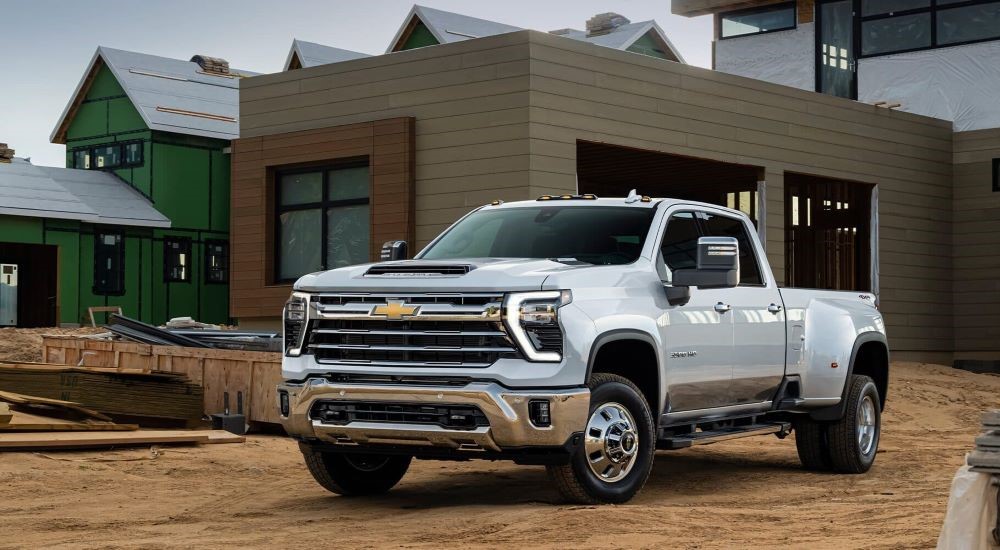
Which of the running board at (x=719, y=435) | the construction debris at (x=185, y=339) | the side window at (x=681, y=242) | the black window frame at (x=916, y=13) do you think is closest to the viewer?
the running board at (x=719, y=435)

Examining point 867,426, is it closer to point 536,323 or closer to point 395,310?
point 536,323

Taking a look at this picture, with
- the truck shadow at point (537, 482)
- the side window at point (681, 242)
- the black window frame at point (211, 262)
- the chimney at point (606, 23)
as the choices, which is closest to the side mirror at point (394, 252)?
the truck shadow at point (537, 482)

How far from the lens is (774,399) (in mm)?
10695

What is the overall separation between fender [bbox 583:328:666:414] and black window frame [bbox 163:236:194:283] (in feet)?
90.5

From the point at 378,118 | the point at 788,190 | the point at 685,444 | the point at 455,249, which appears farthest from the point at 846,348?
the point at 788,190

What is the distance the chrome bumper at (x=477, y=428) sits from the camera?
321 inches

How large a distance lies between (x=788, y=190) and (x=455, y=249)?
51.8 feet

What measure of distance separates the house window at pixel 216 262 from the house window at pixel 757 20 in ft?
46.1

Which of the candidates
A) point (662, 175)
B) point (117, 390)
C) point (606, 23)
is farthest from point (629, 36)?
point (117, 390)

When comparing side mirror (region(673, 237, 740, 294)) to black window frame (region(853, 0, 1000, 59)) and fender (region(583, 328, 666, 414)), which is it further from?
black window frame (region(853, 0, 1000, 59))

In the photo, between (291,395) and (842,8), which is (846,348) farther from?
(842,8)

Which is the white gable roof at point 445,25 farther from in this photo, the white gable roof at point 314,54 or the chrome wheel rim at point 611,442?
the chrome wheel rim at point 611,442

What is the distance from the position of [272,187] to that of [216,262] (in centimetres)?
1588

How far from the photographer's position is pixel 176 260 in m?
35.5
